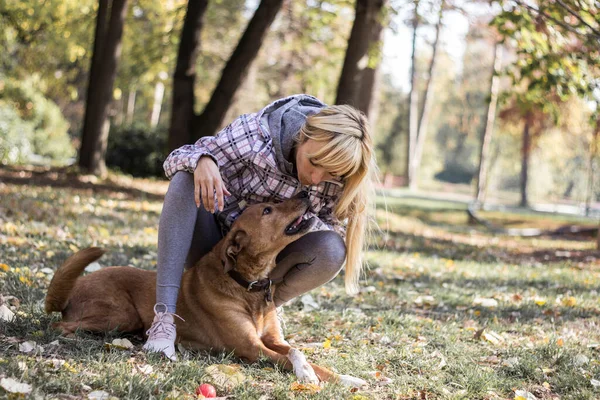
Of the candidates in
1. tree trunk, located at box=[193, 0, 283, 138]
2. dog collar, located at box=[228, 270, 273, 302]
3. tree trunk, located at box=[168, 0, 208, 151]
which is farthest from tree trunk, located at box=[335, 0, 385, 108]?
dog collar, located at box=[228, 270, 273, 302]

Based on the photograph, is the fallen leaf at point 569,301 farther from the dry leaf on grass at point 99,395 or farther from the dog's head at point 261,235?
the dry leaf on grass at point 99,395

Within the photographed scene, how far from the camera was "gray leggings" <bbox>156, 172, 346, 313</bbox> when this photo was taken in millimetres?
3773

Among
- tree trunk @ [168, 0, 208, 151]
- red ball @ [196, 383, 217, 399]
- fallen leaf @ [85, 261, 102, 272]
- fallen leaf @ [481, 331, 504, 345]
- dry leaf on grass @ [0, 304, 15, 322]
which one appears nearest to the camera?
red ball @ [196, 383, 217, 399]

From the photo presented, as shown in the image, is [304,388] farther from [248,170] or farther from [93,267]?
[93,267]

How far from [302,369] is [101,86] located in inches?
488

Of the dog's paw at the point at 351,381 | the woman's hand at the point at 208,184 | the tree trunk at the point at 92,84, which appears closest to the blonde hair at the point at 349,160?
the woman's hand at the point at 208,184

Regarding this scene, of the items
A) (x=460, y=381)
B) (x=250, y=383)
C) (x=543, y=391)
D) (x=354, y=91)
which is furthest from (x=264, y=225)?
(x=354, y=91)

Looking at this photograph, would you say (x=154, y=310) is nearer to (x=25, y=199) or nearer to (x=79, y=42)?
(x=25, y=199)

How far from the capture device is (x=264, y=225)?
12.5 ft

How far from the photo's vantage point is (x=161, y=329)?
364cm

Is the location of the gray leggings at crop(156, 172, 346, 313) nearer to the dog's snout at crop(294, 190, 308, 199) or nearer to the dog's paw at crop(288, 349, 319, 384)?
the dog's snout at crop(294, 190, 308, 199)

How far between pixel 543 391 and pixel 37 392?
2.64 m

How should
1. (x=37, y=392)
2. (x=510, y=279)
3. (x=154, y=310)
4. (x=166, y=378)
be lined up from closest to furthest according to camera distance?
1. (x=37, y=392)
2. (x=166, y=378)
3. (x=154, y=310)
4. (x=510, y=279)

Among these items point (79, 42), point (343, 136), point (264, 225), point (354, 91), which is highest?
point (79, 42)
